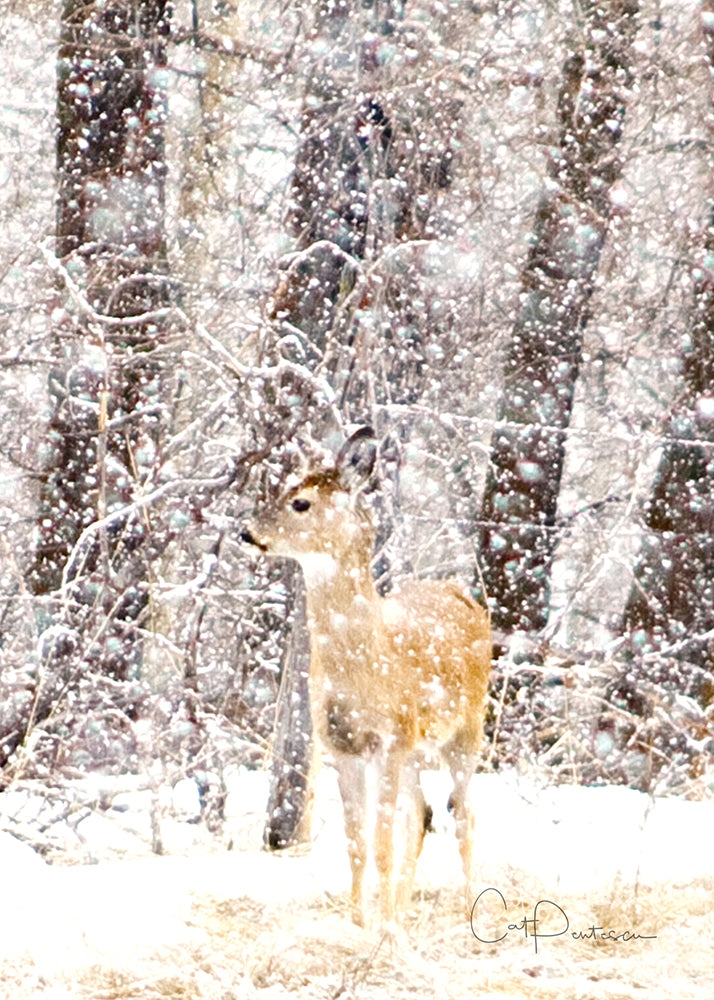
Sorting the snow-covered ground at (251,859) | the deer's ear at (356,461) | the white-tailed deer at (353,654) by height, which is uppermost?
the deer's ear at (356,461)

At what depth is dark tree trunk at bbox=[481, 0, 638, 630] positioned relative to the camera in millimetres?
8047

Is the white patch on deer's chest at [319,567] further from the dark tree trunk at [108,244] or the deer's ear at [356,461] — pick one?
the dark tree trunk at [108,244]

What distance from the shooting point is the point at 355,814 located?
4.89m

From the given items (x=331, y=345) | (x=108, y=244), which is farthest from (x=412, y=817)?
(x=108, y=244)

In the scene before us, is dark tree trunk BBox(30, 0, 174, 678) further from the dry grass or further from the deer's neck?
the dry grass

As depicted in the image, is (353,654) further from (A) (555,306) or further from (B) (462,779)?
(A) (555,306)

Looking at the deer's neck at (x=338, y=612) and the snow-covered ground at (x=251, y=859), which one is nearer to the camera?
the snow-covered ground at (x=251, y=859)

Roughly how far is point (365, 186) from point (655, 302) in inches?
126

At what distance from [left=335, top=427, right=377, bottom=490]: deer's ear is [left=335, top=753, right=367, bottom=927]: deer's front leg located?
3.36 feet

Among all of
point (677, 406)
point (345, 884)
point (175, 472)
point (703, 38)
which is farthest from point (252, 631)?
point (703, 38)

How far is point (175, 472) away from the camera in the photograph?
7.95 metres
